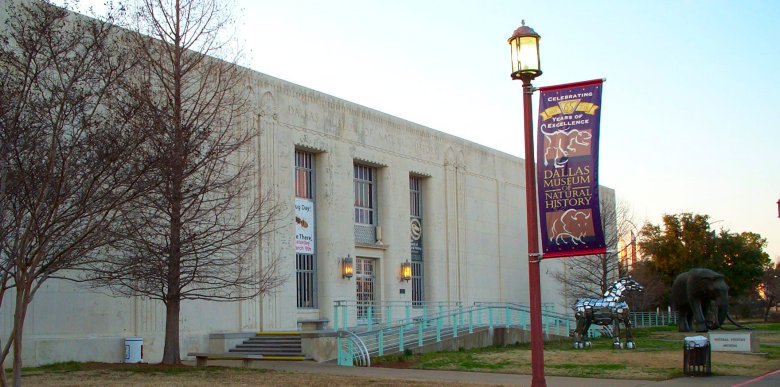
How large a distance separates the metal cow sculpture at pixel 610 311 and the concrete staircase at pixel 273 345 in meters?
9.52

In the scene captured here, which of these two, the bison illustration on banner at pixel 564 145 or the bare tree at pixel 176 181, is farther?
the bare tree at pixel 176 181

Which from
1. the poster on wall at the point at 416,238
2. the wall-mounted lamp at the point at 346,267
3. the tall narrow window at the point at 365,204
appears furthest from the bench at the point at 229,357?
the poster on wall at the point at 416,238

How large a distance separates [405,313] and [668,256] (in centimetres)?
3750

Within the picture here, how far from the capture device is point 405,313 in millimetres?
37312

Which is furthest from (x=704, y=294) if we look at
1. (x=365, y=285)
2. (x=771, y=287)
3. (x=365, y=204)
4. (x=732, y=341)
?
(x=771, y=287)

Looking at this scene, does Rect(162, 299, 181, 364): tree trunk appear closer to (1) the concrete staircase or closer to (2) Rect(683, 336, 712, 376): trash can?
(1) the concrete staircase

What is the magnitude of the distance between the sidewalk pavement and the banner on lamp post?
288 inches

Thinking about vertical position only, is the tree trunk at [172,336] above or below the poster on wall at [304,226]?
below

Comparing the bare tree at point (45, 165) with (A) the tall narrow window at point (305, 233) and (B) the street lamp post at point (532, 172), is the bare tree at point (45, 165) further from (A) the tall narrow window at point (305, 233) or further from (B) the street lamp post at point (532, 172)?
(A) the tall narrow window at point (305, 233)

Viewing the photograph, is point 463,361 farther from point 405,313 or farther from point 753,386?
point 405,313

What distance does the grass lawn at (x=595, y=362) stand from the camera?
66.3ft

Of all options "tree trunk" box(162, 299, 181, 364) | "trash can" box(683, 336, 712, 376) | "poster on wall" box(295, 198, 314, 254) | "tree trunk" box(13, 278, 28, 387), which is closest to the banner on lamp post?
"tree trunk" box(13, 278, 28, 387)

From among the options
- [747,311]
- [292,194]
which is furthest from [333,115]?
[747,311]

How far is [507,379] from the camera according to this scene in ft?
62.0
